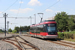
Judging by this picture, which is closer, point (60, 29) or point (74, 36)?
point (74, 36)

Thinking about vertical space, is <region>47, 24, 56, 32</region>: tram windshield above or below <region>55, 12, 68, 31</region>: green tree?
below

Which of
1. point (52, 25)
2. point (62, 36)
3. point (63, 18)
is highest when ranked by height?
point (63, 18)

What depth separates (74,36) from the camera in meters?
25.2

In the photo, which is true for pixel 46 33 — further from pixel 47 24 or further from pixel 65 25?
pixel 65 25

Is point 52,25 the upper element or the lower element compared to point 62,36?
upper

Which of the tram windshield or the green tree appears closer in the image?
the tram windshield

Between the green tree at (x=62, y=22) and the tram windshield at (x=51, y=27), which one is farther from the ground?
the green tree at (x=62, y=22)

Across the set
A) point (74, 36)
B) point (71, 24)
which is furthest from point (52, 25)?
point (71, 24)

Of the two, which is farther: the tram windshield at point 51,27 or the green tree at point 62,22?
the green tree at point 62,22

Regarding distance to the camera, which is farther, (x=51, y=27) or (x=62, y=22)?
(x=62, y=22)

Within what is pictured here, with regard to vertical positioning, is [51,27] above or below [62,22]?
below

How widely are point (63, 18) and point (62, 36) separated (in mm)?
54751

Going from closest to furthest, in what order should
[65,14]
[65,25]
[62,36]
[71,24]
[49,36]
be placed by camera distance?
[49,36] → [62,36] → [71,24] → [65,25] → [65,14]

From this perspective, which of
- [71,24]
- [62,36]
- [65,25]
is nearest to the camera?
[62,36]
